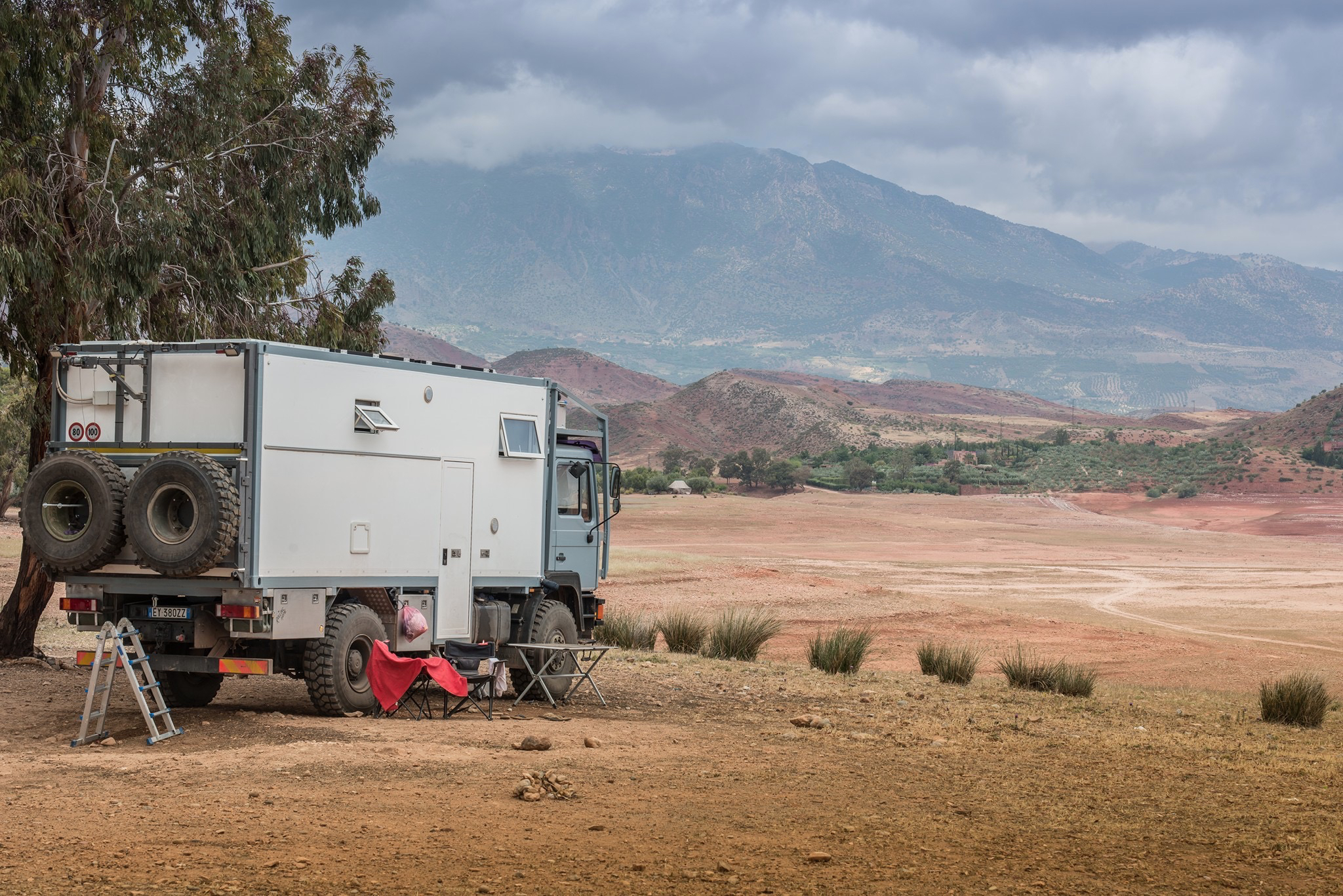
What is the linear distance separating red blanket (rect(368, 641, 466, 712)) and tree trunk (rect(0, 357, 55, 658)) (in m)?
5.67

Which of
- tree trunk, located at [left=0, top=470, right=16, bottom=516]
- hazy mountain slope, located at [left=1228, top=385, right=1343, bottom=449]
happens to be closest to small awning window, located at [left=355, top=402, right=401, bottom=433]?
tree trunk, located at [left=0, top=470, right=16, bottom=516]

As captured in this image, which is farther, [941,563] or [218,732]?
[941,563]

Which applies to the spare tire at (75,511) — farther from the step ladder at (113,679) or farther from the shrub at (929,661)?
the shrub at (929,661)

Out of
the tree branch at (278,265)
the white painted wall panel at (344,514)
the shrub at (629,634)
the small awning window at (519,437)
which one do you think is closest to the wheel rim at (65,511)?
the white painted wall panel at (344,514)

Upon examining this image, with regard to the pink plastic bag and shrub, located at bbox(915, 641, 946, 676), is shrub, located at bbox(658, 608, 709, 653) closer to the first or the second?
shrub, located at bbox(915, 641, 946, 676)

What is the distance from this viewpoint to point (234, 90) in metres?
18.0

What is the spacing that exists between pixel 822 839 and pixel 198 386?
679 centimetres

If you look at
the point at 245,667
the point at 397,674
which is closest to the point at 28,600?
the point at 245,667

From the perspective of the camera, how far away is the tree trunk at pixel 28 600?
15.8 metres

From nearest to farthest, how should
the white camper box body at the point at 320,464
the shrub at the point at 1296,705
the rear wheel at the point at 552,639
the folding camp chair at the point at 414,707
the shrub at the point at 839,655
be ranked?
the white camper box body at the point at 320,464 → the folding camp chair at the point at 414,707 → the rear wheel at the point at 552,639 → the shrub at the point at 1296,705 → the shrub at the point at 839,655

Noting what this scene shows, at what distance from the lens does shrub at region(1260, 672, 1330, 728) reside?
583 inches

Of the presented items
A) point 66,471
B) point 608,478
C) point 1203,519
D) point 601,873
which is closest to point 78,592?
point 66,471

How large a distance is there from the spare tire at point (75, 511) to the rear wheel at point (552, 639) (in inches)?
180

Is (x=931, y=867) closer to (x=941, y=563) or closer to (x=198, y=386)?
(x=198, y=386)
